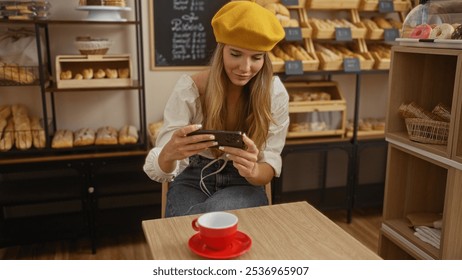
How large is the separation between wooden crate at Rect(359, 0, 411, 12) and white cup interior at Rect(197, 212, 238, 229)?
220 cm

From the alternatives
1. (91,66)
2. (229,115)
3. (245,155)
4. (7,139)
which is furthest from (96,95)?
(245,155)

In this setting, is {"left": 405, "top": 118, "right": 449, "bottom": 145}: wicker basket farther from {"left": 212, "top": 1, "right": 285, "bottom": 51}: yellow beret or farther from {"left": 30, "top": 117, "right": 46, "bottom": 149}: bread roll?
{"left": 30, "top": 117, "right": 46, "bottom": 149}: bread roll

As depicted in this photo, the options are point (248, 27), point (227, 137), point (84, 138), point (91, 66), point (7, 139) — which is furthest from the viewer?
point (91, 66)

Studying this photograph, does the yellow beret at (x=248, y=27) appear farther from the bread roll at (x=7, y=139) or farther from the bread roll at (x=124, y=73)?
the bread roll at (x=7, y=139)

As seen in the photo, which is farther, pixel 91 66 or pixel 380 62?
pixel 380 62

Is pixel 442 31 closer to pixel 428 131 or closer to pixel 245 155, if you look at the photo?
pixel 428 131

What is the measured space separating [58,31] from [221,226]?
2.04 meters

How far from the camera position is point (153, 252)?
1003 mm

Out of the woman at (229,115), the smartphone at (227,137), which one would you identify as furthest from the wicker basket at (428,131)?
the smartphone at (227,137)

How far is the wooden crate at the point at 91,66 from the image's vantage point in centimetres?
236

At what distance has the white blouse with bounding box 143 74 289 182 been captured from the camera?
1.57 m

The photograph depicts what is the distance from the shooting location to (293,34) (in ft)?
8.50

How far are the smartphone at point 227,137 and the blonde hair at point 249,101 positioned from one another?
32cm

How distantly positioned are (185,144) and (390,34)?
6.55 feet
